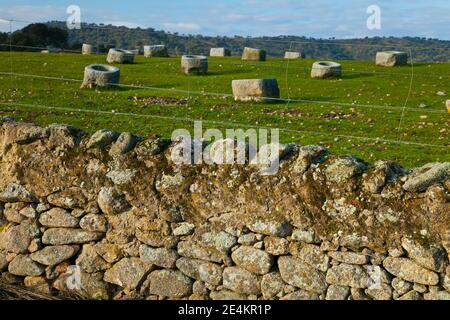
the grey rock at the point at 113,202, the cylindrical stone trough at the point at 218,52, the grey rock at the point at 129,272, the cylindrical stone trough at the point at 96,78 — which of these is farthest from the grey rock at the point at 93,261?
the cylindrical stone trough at the point at 218,52

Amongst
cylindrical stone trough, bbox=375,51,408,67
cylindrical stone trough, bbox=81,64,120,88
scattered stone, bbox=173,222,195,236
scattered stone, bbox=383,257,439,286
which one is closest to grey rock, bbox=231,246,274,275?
scattered stone, bbox=173,222,195,236

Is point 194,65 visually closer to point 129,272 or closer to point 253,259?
point 129,272

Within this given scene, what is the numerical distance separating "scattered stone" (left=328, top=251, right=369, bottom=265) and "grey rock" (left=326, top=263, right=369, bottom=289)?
0.14 ft

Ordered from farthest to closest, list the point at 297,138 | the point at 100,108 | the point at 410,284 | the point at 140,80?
the point at 140,80, the point at 100,108, the point at 297,138, the point at 410,284

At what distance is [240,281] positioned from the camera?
5801mm

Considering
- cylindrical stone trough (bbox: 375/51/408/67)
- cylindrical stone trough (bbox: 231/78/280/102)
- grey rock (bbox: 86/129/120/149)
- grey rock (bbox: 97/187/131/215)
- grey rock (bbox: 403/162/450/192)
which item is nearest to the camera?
grey rock (bbox: 403/162/450/192)

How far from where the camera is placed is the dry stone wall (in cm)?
534

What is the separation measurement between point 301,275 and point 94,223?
2039 millimetres

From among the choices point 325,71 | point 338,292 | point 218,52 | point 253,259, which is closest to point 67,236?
point 253,259

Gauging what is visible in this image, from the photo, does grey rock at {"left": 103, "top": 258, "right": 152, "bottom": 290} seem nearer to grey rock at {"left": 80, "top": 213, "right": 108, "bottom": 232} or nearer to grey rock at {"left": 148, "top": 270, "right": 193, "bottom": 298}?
grey rock at {"left": 148, "top": 270, "right": 193, "bottom": 298}

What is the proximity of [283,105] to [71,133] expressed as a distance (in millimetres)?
9826

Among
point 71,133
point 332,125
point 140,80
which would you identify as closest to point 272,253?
point 71,133

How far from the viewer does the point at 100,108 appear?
49.9 feet

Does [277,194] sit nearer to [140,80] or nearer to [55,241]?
[55,241]
